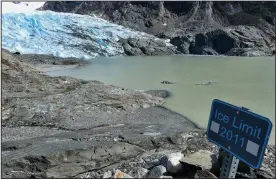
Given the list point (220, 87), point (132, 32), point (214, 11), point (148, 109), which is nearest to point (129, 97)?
point (148, 109)

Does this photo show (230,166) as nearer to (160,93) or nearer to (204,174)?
(204,174)

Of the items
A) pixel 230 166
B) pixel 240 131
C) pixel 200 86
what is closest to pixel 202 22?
pixel 200 86

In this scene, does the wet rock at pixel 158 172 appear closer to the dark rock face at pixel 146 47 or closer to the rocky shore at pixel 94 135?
the rocky shore at pixel 94 135

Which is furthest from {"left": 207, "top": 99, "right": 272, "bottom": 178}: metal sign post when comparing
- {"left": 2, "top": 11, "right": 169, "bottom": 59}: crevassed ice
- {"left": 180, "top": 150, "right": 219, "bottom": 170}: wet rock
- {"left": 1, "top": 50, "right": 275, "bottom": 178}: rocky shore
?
{"left": 2, "top": 11, "right": 169, "bottom": 59}: crevassed ice

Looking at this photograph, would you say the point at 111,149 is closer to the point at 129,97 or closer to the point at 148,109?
the point at 148,109

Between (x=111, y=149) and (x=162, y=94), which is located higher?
(x=111, y=149)

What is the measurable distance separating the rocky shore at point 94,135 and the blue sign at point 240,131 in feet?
2.88

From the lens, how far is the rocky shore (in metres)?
4.20

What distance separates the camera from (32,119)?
9.41 metres

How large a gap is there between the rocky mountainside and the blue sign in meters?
30.8

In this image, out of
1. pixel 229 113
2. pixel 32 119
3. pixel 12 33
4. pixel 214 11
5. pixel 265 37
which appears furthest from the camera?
pixel 214 11

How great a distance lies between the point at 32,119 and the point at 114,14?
38.1 meters

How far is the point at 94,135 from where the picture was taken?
747 cm

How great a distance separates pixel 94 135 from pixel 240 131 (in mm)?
5330
